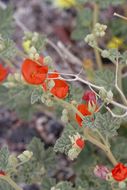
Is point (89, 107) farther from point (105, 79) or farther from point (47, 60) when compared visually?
point (105, 79)

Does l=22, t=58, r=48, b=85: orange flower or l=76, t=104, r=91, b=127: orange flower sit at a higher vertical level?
l=22, t=58, r=48, b=85: orange flower

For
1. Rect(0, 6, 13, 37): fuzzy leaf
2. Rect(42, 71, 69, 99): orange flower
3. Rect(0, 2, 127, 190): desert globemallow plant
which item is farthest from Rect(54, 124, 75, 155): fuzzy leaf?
Rect(0, 6, 13, 37): fuzzy leaf

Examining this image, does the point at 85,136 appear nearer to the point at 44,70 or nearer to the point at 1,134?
the point at 44,70

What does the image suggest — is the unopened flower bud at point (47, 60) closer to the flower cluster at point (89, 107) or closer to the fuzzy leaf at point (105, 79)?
the flower cluster at point (89, 107)

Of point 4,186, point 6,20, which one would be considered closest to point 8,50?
point 4,186

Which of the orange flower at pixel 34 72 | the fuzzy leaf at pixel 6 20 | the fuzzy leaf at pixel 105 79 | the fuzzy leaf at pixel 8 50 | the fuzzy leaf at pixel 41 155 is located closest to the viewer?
the orange flower at pixel 34 72

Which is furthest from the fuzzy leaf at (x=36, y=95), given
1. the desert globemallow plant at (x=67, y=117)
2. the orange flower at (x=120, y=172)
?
the orange flower at (x=120, y=172)

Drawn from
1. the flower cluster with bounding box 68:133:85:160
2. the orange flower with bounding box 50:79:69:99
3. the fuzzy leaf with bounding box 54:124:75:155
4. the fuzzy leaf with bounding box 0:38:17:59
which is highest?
the fuzzy leaf with bounding box 0:38:17:59

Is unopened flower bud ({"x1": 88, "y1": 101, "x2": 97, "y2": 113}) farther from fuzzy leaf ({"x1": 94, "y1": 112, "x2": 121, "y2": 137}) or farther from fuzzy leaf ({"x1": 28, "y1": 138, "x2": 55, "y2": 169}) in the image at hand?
fuzzy leaf ({"x1": 28, "y1": 138, "x2": 55, "y2": 169})

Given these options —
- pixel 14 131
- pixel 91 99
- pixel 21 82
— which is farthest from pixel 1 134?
pixel 91 99
